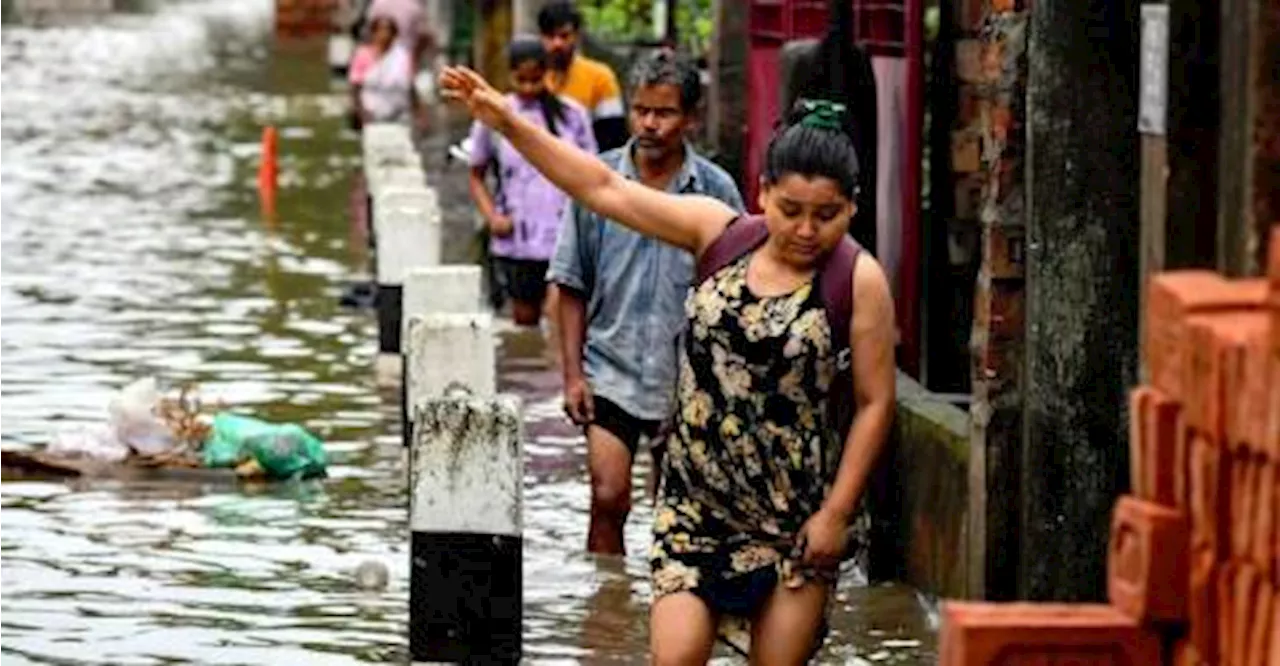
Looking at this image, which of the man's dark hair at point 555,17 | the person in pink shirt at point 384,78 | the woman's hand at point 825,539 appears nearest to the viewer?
the woman's hand at point 825,539

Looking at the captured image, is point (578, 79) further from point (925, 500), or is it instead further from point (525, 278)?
point (925, 500)

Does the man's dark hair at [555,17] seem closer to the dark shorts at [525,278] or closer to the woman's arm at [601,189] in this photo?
the dark shorts at [525,278]

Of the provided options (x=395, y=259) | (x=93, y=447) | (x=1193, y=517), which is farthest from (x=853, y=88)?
(x=1193, y=517)

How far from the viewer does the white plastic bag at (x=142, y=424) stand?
1420cm

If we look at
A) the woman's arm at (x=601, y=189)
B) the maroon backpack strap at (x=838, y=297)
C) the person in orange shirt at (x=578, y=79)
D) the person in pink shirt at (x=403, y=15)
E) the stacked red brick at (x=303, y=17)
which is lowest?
the stacked red brick at (x=303, y=17)

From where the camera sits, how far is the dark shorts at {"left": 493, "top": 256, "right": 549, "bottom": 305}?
17.9 m

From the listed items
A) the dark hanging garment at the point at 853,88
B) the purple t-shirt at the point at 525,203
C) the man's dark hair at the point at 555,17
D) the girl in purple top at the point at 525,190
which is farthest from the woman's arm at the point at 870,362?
the man's dark hair at the point at 555,17

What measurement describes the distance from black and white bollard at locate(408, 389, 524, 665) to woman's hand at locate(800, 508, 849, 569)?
204 centimetres

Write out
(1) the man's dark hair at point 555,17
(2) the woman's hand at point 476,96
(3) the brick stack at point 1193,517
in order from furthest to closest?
(1) the man's dark hair at point 555,17 → (2) the woman's hand at point 476,96 → (3) the brick stack at point 1193,517

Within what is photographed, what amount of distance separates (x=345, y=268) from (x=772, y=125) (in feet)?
21.6

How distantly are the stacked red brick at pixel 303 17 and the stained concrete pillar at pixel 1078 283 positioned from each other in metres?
42.4

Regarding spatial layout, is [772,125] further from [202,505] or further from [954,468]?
[954,468]

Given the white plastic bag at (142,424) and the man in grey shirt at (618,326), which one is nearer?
the man in grey shirt at (618,326)

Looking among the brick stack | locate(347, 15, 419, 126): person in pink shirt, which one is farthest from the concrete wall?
locate(347, 15, 419, 126): person in pink shirt
